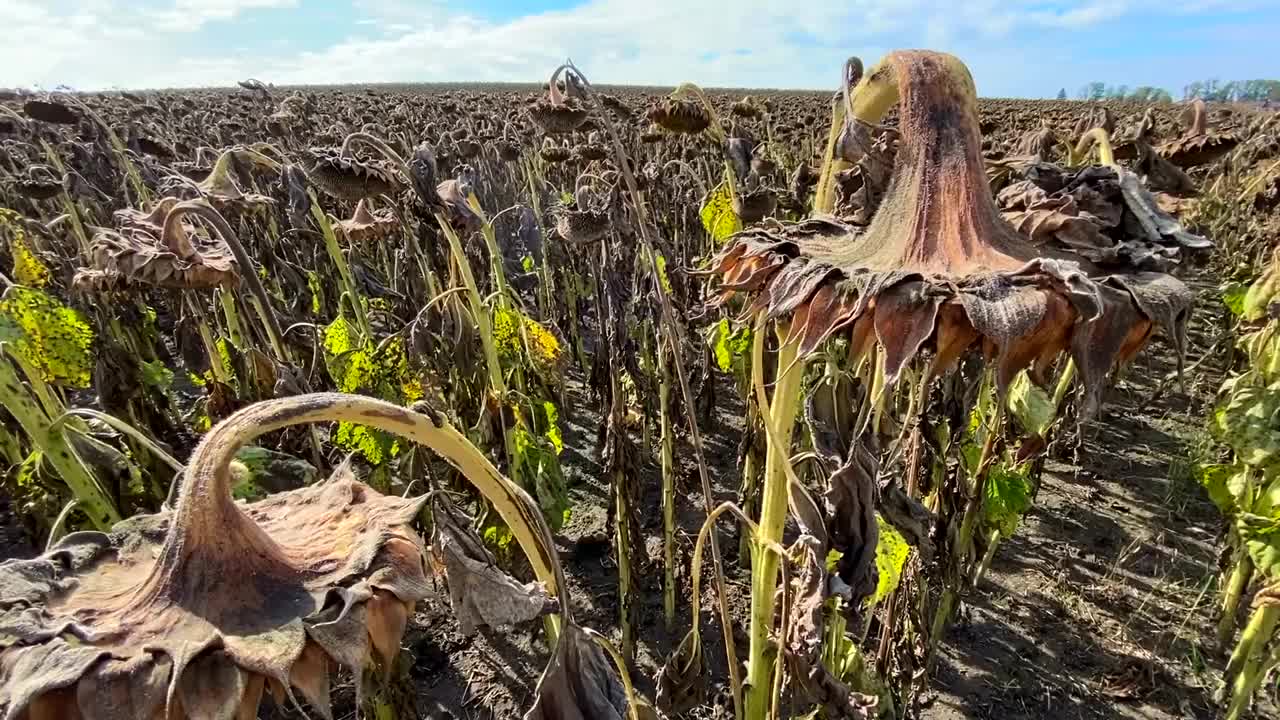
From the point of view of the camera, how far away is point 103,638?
0.71 m

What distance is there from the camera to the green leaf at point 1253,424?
1.91 meters

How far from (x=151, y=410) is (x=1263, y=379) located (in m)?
4.16

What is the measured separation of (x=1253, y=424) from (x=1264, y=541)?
31 cm

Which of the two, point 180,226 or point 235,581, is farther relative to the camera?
point 180,226

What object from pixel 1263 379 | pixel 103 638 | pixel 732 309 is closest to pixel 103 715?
pixel 103 638

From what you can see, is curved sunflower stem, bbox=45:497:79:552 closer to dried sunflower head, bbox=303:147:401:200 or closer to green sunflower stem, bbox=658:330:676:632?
dried sunflower head, bbox=303:147:401:200

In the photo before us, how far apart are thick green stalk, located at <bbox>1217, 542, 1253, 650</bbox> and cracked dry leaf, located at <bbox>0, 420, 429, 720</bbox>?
2.82 m

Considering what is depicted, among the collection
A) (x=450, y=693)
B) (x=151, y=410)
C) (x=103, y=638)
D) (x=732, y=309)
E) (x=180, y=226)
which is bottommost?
(x=450, y=693)

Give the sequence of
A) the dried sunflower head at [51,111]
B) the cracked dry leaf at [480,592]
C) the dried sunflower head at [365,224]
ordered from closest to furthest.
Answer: the cracked dry leaf at [480,592] → the dried sunflower head at [365,224] → the dried sunflower head at [51,111]

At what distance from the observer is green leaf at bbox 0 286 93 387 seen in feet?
6.91

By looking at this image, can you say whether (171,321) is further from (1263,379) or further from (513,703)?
(1263,379)

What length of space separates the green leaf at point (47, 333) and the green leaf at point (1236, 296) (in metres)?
4.72

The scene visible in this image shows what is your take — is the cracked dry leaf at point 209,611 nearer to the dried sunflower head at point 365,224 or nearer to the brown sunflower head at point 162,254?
the brown sunflower head at point 162,254

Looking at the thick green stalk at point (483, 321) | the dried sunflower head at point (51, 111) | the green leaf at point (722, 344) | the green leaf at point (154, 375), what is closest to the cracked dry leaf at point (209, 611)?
the thick green stalk at point (483, 321)
